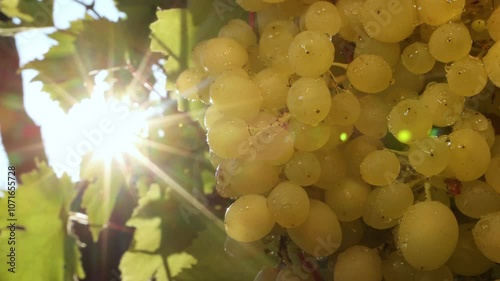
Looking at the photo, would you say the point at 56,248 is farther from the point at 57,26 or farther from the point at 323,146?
the point at 323,146

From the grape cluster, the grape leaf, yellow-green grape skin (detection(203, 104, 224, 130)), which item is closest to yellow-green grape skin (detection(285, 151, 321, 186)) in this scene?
the grape cluster

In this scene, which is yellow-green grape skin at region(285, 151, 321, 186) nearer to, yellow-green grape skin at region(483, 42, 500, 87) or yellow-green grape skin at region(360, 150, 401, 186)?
yellow-green grape skin at region(360, 150, 401, 186)

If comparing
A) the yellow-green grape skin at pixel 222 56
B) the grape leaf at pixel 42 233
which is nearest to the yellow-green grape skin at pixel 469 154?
the yellow-green grape skin at pixel 222 56

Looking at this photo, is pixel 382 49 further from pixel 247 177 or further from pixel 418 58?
pixel 247 177

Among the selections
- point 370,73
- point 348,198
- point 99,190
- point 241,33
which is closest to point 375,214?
point 348,198

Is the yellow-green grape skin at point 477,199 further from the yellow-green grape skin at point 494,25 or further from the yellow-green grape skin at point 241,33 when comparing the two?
the yellow-green grape skin at point 241,33

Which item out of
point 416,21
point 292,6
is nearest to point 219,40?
point 292,6

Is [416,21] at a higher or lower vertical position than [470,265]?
higher
